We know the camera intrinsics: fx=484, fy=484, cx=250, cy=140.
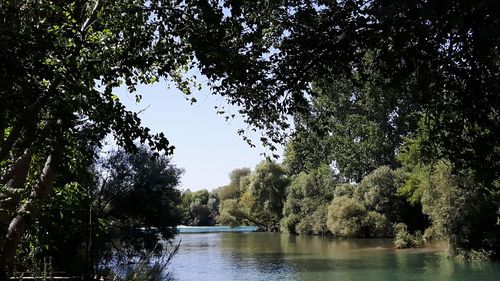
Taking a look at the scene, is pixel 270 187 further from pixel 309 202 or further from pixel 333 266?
pixel 333 266

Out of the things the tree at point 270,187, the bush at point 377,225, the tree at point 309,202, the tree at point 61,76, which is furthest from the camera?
the tree at point 270,187

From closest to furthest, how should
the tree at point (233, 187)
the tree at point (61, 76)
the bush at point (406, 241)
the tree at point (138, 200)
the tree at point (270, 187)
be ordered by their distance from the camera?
1. the tree at point (61, 76)
2. the tree at point (138, 200)
3. the bush at point (406, 241)
4. the tree at point (270, 187)
5. the tree at point (233, 187)

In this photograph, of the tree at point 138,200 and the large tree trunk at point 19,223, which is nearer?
the large tree trunk at point 19,223

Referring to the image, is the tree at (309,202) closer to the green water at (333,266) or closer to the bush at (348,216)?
the bush at (348,216)

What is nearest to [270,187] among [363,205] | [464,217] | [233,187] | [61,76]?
[363,205]

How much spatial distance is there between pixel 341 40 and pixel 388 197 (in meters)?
37.0

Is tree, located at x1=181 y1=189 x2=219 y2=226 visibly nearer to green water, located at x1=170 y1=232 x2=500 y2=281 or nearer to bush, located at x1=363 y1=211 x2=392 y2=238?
bush, located at x1=363 y1=211 x2=392 y2=238

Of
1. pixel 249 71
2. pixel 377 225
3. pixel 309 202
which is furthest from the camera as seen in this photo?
pixel 309 202

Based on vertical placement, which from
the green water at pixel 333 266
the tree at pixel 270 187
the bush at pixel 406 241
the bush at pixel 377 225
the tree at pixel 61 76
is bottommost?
the green water at pixel 333 266

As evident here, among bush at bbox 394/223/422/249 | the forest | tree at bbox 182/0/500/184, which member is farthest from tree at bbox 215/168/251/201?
tree at bbox 182/0/500/184

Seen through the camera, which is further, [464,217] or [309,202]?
[309,202]

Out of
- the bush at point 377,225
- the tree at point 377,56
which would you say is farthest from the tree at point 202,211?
the tree at point 377,56

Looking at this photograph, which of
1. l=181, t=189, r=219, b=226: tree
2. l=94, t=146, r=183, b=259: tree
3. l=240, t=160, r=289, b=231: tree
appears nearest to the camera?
l=94, t=146, r=183, b=259: tree

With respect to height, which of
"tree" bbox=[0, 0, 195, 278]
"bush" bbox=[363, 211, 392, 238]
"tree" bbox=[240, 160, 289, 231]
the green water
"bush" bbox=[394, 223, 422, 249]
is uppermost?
"tree" bbox=[240, 160, 289, 231]
